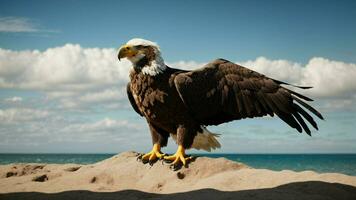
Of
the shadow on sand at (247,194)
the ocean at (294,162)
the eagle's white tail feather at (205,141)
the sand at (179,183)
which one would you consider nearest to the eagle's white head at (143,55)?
the eagle's white tail feather at (205,141)

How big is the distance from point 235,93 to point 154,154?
185 cm

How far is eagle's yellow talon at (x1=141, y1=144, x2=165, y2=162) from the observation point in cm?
705

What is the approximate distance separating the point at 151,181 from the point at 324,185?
2619 millimetres

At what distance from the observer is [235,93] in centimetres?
637

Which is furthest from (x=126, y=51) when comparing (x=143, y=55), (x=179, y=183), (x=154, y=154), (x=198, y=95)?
(x=179, y=183)

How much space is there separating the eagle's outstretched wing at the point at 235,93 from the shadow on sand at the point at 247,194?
1.13 metres

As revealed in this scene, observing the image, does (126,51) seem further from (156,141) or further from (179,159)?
(179,159)

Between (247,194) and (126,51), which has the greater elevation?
(126,51)

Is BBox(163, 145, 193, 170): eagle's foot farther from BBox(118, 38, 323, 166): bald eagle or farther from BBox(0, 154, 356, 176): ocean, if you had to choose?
BBox(0, 154, 356, 176): ocean

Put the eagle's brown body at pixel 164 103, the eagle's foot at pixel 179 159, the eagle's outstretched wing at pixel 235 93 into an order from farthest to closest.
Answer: the eagle's foot at pixel 179 159, the eagle's brown body at pixel 164 103, the eagle's outstretched wing at pixel 235 93

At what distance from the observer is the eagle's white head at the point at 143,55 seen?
6625 millimetres

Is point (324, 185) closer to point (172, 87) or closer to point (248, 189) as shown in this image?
point (248, 189)

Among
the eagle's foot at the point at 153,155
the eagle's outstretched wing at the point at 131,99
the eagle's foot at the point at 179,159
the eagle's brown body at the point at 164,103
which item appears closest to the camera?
the eagle's brown body at the point at 164,103

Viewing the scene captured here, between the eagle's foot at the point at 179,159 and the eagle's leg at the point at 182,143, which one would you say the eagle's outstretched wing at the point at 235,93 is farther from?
the eagle's foot at the point at 179,159
